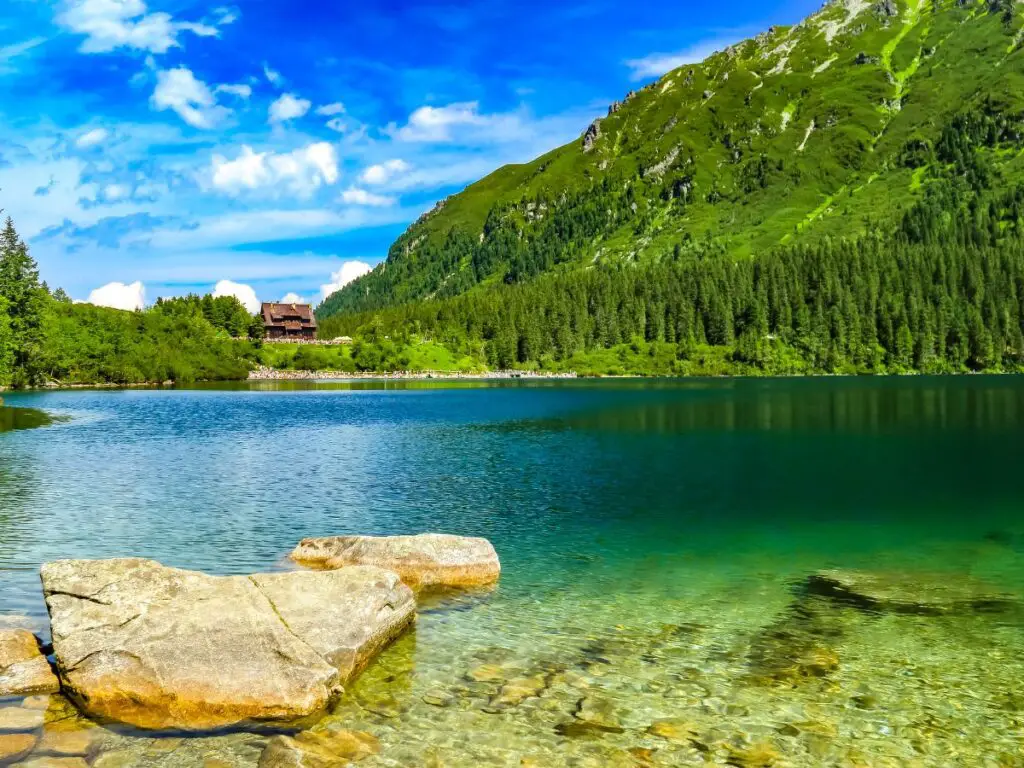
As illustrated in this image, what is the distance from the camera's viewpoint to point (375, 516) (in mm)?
36406

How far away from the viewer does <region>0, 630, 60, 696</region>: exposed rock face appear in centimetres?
1566

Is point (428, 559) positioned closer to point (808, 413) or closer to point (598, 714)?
point (598, 714)

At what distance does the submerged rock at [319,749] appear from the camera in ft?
41.2

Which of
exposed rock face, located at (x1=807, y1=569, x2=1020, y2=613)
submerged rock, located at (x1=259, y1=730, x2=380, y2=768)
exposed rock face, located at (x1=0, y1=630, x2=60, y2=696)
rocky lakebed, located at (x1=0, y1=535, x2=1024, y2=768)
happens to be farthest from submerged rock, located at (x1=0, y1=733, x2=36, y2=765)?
exposed rock face, located at (x1=807, y1=569, x2=1020, y2=613)

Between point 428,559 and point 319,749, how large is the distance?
11770 millimetres

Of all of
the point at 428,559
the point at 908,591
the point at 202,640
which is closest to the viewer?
the point at 202,640

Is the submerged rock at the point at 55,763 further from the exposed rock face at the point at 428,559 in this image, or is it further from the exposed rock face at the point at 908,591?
the exposed rock face at the point at 908,591

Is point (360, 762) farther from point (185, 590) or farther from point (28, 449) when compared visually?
point (28, 449)

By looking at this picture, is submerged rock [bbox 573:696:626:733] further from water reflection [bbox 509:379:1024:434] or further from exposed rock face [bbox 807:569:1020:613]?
water reflection [bbox 509:379:1024:434]

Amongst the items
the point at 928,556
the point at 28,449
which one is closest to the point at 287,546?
the point at 928,556

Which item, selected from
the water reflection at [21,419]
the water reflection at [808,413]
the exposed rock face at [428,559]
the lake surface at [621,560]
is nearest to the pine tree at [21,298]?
the water reflection at [21,419]

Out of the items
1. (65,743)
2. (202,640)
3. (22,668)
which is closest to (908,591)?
(202,640)

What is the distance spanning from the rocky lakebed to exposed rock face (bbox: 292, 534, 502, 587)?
13.8 feet

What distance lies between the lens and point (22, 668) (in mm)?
16062
